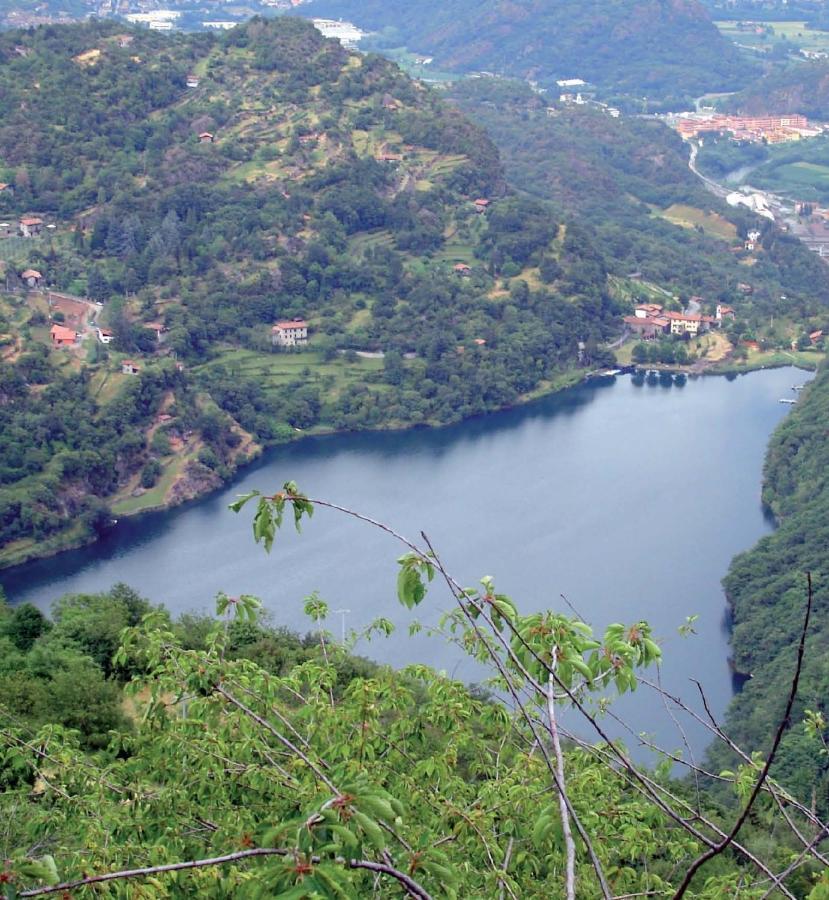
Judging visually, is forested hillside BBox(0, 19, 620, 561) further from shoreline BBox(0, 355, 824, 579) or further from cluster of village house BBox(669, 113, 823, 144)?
cluster of village house BBox(669, 113, 823, 144)

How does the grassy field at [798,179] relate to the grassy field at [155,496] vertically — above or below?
above

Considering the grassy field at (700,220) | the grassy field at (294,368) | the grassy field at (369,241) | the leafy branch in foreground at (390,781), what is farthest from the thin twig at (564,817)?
the grassy field at (700,220)

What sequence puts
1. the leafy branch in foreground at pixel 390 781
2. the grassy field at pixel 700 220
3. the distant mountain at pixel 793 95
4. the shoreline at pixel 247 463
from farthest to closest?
the distant mountain at pixel 793 95, the grassy field at pixel 700 220, the shoreline at pixel 247 463, the leafy branch in foreground at pixel 390 781

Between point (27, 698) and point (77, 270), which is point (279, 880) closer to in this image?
point (27, 698)

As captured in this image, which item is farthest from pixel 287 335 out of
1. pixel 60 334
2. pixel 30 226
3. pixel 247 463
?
pixel 30 226

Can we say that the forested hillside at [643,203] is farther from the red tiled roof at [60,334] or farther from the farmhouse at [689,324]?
the red tiled roof at [60,334]

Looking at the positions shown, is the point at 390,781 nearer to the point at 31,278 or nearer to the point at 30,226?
the point at 31,278

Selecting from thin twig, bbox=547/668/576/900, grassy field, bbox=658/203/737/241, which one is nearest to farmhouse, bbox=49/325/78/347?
grassy field, bbox=658/203/737/241
